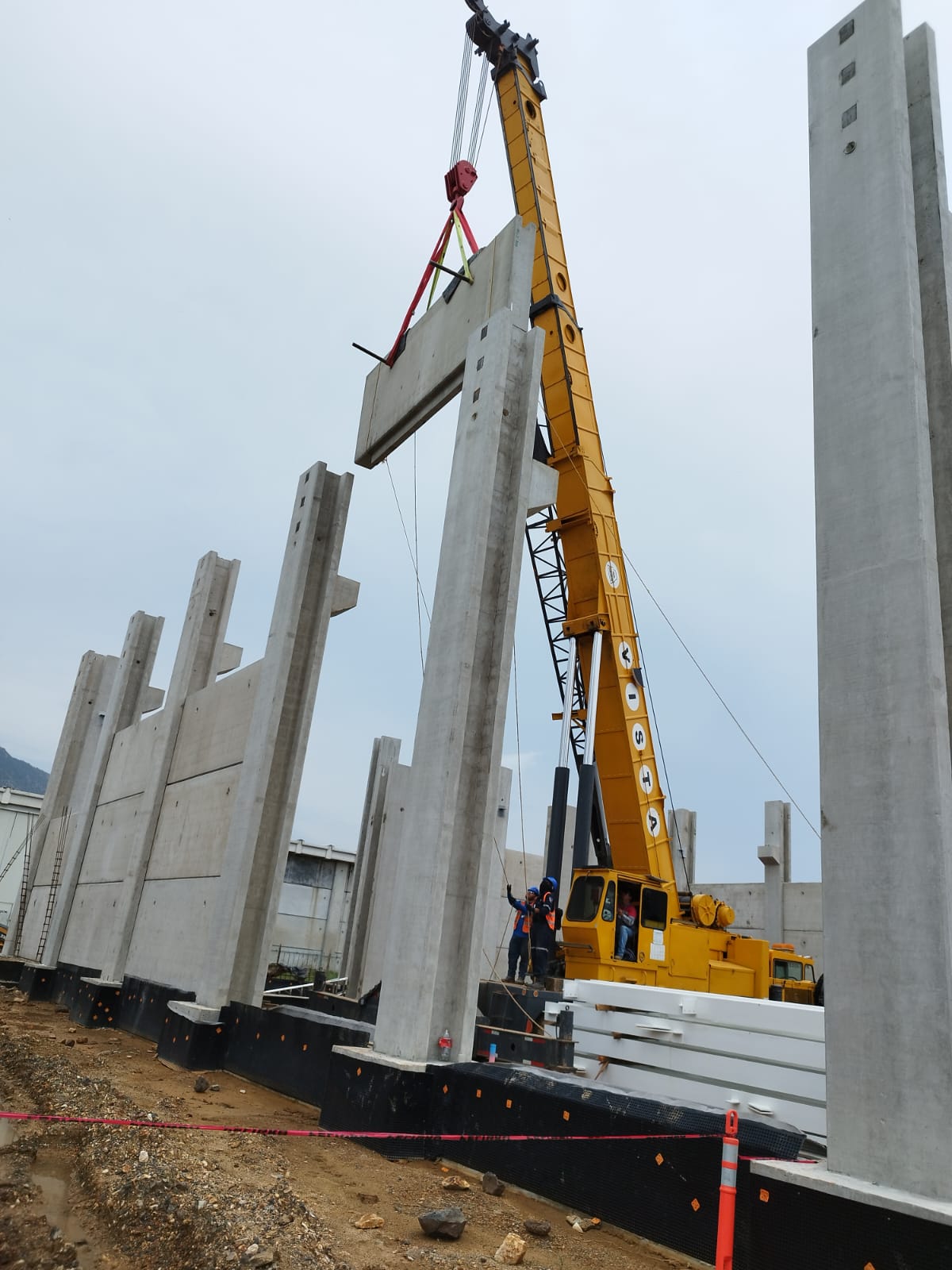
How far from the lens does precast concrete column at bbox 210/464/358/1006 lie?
1065cm

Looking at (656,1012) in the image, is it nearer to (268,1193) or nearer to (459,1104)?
(459,1104)

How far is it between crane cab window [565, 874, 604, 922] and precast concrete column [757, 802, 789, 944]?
1454 centimetres

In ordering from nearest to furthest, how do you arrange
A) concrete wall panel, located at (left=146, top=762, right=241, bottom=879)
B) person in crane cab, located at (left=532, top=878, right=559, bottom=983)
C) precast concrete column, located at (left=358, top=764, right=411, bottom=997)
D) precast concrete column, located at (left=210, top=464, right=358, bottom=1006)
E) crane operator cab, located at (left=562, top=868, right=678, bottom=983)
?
precast concrete column, located at (left=210, top=464, right=358, bottom=1006)
crane operator cab, located at (left=562, top=868, right=678, bottom=983)
concrete wall panel, located at (left=146, top=762, right=241, bottom=879)
person in crane cab, located at (left=532, top=878, right=559, bottom=983)
precast concrete column, located at (left=358, top=764, right=411, bottom=997)

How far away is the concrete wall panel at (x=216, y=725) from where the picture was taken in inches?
492

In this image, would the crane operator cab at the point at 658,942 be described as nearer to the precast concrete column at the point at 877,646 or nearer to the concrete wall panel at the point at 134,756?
the precast concrete column at the point at 877,646

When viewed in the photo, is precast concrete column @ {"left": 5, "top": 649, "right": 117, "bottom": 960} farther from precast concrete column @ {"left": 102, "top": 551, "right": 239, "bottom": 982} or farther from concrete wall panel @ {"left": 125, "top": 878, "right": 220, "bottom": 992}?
concrete wall panel @ {"left": 125, "top": 878, "right": 220, "bottom": 992}

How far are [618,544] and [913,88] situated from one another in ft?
28.4

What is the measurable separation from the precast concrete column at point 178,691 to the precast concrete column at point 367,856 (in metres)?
4.61

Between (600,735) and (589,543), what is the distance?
2.99 metres

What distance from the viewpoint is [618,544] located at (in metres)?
14.2

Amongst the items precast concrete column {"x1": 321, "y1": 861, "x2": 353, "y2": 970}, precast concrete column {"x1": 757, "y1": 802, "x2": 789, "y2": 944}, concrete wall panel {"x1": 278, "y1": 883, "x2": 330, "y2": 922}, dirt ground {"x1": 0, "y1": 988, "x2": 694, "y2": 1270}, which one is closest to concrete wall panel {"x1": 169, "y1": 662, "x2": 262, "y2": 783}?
dirt ground {"x1": 0, "y1": 988, "x2": 694, "y2": 1270}

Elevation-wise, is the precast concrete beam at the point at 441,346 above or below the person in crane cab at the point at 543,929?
above

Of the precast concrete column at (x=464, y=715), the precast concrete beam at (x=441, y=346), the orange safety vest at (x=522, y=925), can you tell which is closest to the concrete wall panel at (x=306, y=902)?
the orange safety vest at (x=522, y=925)

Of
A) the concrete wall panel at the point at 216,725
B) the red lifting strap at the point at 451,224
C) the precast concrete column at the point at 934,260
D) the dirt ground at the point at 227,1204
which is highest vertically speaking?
the red lifting strap at the point at 451,224
